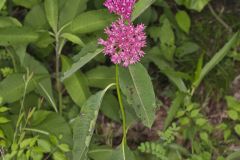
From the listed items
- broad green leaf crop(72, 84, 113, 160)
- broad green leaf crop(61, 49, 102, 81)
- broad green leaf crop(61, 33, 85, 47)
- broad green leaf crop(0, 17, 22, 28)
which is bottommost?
broad green leaf crop(72, 84, 113, 160)

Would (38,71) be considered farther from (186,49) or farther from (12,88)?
(186,49)

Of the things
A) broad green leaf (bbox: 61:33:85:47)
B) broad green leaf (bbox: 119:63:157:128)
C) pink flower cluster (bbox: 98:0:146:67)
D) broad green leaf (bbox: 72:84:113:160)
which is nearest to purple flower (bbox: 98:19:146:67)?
pink flower cluster (bbox: 98:0:146:67)

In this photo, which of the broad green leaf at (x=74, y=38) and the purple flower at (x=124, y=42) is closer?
the purple flower at (x=124, y=42)

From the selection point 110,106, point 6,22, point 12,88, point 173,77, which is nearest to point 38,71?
point 12,88

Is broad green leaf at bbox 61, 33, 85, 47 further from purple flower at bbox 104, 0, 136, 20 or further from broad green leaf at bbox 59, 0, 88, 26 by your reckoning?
purple flower at bbox 104, 0, 136, 20

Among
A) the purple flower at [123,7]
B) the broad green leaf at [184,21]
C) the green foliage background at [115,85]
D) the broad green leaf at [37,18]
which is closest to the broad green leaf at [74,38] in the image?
the green foliage background at [115,85]

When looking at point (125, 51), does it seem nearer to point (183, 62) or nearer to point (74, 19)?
point (74, 19)

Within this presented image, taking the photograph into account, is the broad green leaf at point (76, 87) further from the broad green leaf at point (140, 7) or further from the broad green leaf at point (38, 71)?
the broad green leaf at point (140, 7)
